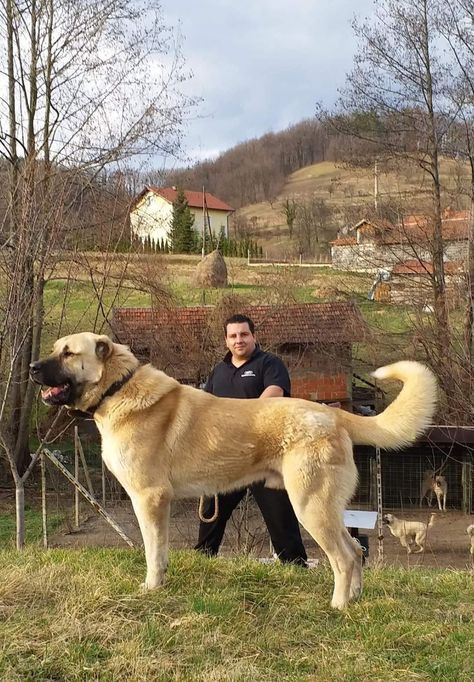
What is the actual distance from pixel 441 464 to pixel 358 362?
11.9 ft

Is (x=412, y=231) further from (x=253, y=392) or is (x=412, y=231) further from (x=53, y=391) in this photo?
(x=53, y=391)

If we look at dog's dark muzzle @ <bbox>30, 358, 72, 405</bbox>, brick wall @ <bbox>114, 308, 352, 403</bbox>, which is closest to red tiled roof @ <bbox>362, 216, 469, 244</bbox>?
brick wall @ <bbox>114, 308, 352, 403</bbox>

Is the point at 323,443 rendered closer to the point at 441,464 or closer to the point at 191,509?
the point at 191,509

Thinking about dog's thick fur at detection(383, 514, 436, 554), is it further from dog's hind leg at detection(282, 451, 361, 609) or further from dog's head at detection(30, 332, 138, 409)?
dog's head at detection(30, 332, 138, 409)

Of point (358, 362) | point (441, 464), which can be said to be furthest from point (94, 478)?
point (441, 464)

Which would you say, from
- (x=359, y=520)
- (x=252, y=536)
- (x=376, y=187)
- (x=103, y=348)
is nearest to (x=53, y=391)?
(x=103, y=348)

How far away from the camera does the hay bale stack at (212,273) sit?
28219mm

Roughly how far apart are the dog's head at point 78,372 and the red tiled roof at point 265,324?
1141 cm

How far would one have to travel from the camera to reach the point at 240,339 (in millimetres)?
5234

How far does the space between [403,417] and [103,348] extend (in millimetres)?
2039

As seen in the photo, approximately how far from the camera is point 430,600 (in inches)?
160

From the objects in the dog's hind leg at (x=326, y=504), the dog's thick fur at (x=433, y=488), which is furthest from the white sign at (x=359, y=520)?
the dog's thick fur at (x=433, y=488)

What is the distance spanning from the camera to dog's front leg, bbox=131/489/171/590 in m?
3.95

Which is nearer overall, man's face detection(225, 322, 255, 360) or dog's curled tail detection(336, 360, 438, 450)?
dog's curled tail detection(336, 360, 438, 450)
